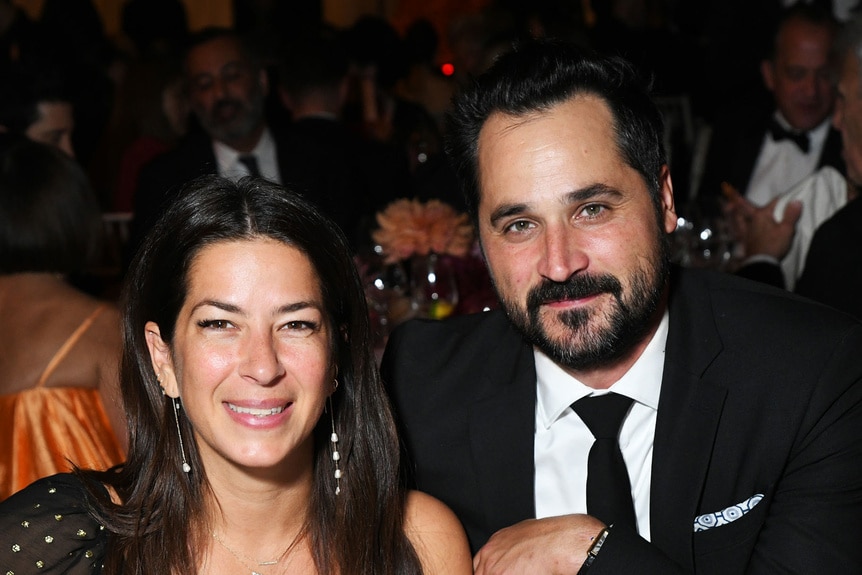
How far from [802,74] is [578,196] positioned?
9.49ft

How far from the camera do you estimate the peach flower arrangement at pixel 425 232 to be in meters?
3.43

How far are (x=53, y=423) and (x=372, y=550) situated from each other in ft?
4.17

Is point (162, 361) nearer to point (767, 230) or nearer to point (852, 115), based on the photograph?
point (852, 115)

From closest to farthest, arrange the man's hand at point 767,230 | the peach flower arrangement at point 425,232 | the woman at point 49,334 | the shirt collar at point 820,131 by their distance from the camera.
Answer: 1. the woman at point 49,334
2. the peach flower arrangement at point 425,232
3. the man's hand at point 767,230
4. the shirt collar at point 820,131

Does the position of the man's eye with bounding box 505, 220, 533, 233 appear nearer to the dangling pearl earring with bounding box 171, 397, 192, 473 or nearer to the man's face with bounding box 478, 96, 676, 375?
the man's face with bounding box 478, 96, 676, 375

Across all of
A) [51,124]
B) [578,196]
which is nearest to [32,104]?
[51,124]

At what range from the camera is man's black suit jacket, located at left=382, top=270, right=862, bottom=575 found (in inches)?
80.4

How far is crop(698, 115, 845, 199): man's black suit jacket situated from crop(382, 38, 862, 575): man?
2848 mm

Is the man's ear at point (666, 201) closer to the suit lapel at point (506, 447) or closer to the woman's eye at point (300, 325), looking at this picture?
the suit lapel at point (506, 447)

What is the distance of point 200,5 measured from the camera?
995 centimetres

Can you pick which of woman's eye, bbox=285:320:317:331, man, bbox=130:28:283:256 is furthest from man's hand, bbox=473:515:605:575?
man, bbox=130:28:283:256

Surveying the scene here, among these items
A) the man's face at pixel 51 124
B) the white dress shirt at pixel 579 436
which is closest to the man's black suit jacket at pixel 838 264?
the white dress shirt at pixel 579 436

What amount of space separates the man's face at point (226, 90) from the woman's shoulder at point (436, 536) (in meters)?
3.13

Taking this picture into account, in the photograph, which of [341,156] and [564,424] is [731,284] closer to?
[564,424]
